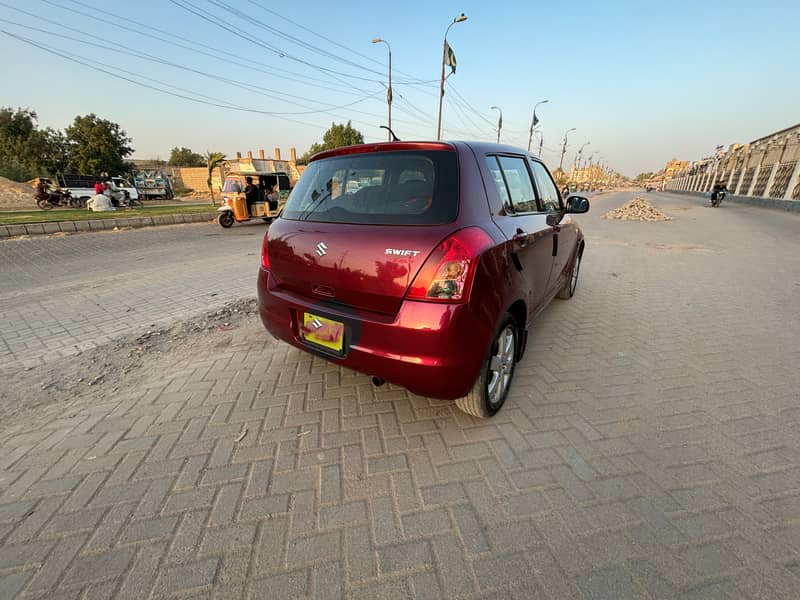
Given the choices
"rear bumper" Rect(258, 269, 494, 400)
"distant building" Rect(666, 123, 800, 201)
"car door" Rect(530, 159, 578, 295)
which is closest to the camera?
"rear bumper" Rect(258, 269, 494, 400)

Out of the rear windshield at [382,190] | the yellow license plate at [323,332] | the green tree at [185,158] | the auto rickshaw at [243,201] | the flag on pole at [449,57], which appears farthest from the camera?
the green tree at [185,158]

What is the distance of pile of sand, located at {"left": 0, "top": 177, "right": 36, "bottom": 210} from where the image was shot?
22152mm

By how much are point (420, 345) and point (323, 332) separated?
26.3 inches

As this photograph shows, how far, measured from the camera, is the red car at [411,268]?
182 centimetres

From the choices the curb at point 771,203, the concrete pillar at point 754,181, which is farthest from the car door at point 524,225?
the concrete pillar at point 754,181

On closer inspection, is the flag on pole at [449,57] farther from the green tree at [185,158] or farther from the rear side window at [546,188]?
the green tree at [185,158]

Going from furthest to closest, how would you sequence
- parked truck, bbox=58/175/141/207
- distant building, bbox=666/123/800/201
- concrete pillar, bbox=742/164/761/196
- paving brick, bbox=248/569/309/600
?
concrete pillar, bbox=742/164/761/196
distant building, bbox=666/123/800/201
parked truck, bbox=58/175/141/207
paving brick, bbox=248/569/309/600

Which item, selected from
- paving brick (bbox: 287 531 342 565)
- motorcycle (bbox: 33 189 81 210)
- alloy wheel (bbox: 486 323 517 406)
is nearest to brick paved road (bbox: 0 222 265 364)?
paving brick (bbox: 287 531 342 565)

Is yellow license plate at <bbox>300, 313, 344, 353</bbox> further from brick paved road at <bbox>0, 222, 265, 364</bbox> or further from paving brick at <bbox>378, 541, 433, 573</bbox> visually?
brick paved road at <bbox>0, 222, 265, 364</bbox>

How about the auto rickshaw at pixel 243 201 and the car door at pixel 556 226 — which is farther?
the auto rickshaw at pixel 243 201

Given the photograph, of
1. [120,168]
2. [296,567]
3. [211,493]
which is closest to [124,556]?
[211,493]

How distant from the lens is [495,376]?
7.73 ft

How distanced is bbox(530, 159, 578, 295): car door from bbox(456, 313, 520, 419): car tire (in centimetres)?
108

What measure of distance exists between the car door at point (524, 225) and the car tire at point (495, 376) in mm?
344
